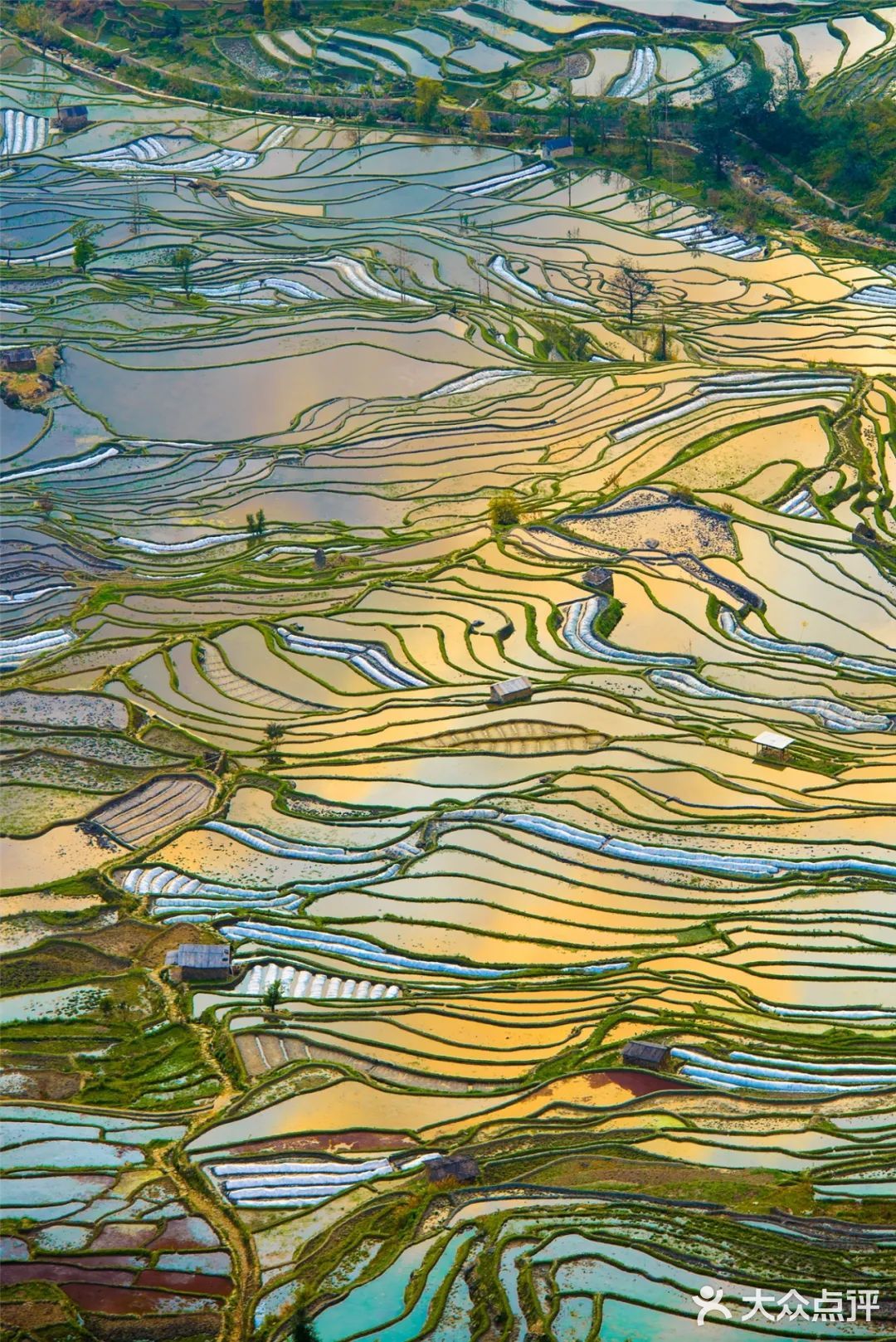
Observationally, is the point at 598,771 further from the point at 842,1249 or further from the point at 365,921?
the point at 842,1249

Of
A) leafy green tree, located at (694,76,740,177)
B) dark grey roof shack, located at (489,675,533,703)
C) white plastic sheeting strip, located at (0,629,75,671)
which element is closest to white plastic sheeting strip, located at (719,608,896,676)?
dark grey roof shack, located at (489,675,533,703)

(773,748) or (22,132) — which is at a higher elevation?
(773,748)

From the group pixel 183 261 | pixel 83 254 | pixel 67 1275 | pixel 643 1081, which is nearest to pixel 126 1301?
pixel 67 1275

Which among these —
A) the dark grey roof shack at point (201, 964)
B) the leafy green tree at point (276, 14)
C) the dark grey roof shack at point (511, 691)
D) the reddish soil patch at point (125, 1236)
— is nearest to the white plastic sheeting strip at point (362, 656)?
the dark grey roof shack at point (511, 691)

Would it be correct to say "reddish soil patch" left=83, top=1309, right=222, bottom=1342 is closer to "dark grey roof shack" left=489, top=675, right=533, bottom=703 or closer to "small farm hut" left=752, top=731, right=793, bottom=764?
"small farm hut" left=752, top=731, right=793, bottom=764

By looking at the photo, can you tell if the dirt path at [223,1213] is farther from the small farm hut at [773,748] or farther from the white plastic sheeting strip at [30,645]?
the white plastic sheeting strip at [30,645]

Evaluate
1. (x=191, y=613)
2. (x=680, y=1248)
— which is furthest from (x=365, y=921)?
(x=191, y=613)

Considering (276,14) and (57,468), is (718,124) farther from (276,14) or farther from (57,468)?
(57,468)
